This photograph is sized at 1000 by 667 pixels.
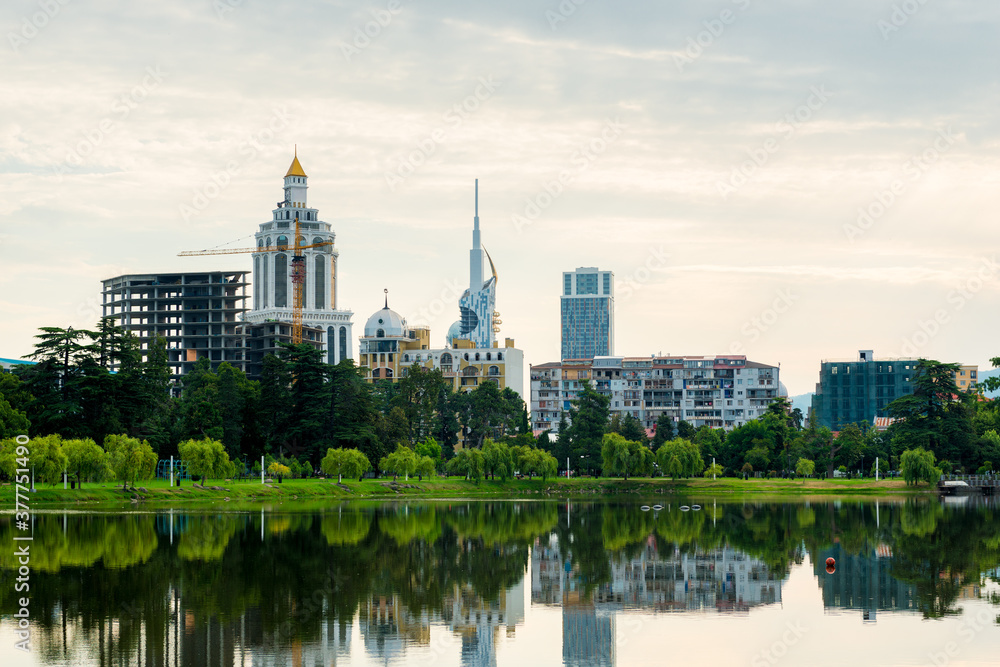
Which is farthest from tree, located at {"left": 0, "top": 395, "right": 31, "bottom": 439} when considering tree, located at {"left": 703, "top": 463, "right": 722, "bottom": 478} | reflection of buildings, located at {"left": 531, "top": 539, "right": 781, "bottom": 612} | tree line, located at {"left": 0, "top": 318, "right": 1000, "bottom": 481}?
tree, located at {"left": 703, "top": 463, "right": 722, "bottom": 478}

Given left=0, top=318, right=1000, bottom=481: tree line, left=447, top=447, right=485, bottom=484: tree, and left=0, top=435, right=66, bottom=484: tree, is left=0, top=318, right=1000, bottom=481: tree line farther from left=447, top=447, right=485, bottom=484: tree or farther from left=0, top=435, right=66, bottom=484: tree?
left=0, top=435, right=66, bottom=484: tree

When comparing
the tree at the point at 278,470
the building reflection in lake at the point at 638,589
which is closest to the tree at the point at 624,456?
the tree at the point at 278,470

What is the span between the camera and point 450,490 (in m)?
128

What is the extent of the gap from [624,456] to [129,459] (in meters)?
61.2

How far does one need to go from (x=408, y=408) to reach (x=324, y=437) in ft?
113

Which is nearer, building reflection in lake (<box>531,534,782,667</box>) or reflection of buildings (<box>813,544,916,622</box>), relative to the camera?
building reflection in lake (<box>531,534,782,667</box>)

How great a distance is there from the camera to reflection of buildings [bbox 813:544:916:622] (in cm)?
3944

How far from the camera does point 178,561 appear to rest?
157ft

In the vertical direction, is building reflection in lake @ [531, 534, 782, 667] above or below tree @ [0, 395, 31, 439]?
below

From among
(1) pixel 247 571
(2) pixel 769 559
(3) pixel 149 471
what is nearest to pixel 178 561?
(1) pixel 247 571

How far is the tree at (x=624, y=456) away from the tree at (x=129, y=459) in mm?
58181

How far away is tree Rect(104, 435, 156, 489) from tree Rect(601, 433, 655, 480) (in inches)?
2291

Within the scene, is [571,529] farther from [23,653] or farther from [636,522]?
[23,653]

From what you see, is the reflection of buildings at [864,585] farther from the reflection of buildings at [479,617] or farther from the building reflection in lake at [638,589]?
the reflection of buildings at [479,617]
